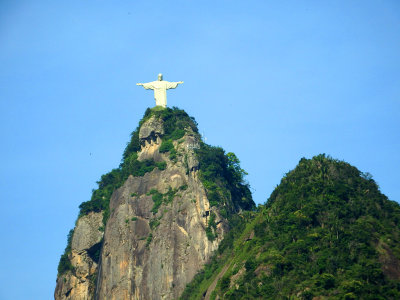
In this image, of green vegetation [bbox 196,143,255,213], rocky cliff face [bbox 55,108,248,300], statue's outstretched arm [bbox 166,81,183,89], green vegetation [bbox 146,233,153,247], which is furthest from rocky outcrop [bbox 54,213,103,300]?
statue's outstretched arm [bbox 166,81,183,89]

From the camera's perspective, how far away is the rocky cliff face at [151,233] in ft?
Result: 362

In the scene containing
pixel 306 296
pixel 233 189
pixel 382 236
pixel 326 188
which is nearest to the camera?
pixel 306 296

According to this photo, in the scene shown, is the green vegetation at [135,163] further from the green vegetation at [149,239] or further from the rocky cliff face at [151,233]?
the green vegetation at [149,239]

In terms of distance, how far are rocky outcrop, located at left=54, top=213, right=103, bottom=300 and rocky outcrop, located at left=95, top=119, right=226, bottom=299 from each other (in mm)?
3647

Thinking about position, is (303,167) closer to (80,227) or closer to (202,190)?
(202,190)

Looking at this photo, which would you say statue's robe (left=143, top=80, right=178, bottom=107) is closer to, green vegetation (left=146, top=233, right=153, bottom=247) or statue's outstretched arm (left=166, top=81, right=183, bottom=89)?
statue's outstretched arm (left=166, top=81, right=183, bottom=89)

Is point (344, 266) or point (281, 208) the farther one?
point (281, 208)

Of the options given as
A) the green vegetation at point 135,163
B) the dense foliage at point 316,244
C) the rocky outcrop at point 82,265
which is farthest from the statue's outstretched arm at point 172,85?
the dense foliage at point 316,244

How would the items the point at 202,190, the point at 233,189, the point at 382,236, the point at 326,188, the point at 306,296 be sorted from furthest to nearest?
the point at 233,189, the point at 202,190, the point at 326,188, the point at 382,236, the point at 306,296

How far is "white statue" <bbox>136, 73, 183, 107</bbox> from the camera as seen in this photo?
127 metres

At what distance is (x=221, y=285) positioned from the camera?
326 ft

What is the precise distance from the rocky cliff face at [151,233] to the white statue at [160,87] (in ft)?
12.2

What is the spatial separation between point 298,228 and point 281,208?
15.7ft

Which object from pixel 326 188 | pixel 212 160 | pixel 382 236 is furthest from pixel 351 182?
pixel 212 160
